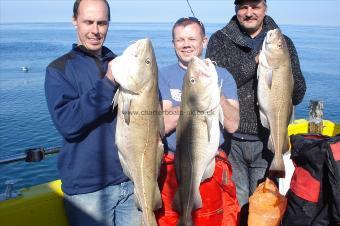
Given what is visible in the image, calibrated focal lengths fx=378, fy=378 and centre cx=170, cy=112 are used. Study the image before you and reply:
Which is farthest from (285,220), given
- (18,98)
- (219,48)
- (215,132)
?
(18,98)

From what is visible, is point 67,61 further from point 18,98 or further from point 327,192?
point 18,98

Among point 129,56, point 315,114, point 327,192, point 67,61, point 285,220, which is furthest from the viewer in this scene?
point 315,114

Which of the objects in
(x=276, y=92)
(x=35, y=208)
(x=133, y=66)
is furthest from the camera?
(x=35, y=208)

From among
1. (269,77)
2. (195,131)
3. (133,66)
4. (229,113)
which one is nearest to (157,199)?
(195,131)

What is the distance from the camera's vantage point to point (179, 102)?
141 inches

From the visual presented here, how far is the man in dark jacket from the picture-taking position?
4031 millimetres

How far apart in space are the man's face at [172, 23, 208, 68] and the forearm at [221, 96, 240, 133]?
51 cm

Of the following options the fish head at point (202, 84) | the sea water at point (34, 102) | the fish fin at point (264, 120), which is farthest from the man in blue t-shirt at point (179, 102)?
the sea water at point (34, 102)

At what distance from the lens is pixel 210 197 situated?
3.54 m

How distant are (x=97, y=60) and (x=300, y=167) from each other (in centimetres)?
242

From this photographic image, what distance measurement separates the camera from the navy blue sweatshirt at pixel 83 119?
2865mm

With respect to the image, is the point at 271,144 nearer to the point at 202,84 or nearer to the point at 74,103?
the point at 202,84

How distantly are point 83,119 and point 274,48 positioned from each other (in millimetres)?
2011

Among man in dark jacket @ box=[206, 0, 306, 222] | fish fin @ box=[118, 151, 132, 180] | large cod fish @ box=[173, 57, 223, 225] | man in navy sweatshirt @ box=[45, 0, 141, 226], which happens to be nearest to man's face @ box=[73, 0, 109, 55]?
man in navy sweatshirt @ box=[45, 0, 141, 226]
